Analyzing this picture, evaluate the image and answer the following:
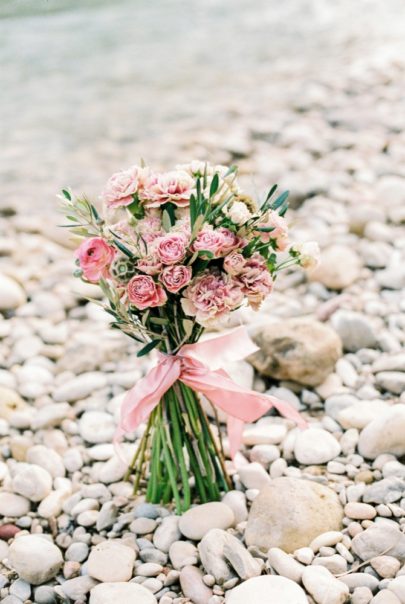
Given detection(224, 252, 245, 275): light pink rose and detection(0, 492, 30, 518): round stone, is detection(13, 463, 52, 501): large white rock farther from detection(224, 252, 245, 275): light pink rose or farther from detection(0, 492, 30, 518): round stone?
detection(224, 252, 245, 275): light pink rose

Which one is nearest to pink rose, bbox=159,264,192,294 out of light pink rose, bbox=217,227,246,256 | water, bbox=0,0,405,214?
light pink rose, bbox=217,227,246,256

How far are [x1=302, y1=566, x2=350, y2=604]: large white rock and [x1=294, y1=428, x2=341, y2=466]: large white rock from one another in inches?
21.6

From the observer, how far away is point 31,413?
122 inches

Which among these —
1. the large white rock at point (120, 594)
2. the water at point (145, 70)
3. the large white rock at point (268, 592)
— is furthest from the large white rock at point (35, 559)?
the water at point (145, 70)

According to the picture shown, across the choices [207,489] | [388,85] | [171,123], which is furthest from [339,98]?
[207,489]

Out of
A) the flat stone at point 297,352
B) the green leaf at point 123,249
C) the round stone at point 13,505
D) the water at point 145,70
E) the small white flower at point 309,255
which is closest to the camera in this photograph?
the green leaf at point 123,249

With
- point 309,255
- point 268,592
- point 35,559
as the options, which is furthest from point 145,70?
point 268,592

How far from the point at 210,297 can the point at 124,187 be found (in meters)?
0.35

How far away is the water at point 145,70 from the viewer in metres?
6.63

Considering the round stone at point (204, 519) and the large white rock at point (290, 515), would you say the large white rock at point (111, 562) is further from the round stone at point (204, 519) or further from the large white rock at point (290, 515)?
the large white rock at point (290, 515)

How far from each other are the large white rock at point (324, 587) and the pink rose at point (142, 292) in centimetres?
79

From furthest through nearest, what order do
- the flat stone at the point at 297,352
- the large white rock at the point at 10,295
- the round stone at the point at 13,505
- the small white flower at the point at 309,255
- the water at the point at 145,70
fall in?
1. the water at the point at 145,70
2. the large white rock at the point at 10,295
3. the flat stone at the point at 297,352
4. the round stone at the point at 13,505
5. the small white flower at the point at 309,255

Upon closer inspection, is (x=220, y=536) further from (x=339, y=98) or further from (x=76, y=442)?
(x=339, y=98)

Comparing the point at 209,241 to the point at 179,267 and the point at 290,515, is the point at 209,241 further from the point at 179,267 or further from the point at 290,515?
the point at 290,515
